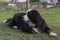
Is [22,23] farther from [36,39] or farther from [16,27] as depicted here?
[36,39]

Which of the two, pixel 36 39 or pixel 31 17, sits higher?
pixel 31 17

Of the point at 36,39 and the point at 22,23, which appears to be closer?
the point at 36,39

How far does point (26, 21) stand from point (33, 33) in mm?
372

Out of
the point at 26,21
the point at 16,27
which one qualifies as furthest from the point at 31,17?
the point at 16,27

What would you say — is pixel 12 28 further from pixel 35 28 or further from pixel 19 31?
pixel 35 28

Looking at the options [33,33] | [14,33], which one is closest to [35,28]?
[33,33]

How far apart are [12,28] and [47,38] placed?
37.5 inches

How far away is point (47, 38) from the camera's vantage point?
4.99 m

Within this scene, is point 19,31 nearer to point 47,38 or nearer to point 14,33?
point 14,33

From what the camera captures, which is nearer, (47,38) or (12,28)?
(47,38)

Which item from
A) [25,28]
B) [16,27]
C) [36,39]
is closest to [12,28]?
[16,27]

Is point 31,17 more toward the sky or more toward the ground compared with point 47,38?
more toward the sky

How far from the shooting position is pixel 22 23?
5340 mm

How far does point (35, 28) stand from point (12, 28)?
636mm
